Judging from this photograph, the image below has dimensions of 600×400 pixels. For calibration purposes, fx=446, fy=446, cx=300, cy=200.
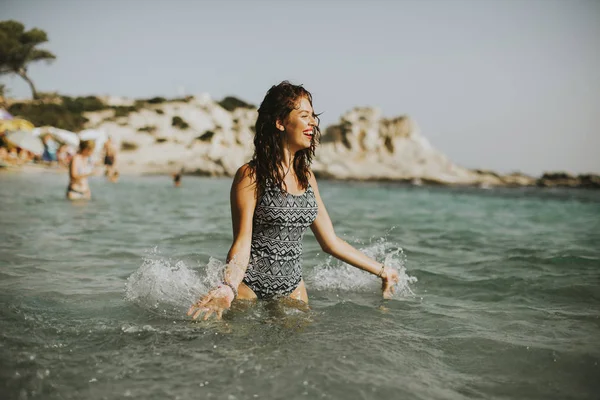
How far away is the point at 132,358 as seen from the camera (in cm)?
261

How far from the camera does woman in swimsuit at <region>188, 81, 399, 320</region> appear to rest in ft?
11.1

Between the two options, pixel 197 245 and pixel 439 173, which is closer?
pixel 197 245

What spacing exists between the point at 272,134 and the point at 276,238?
834 mm

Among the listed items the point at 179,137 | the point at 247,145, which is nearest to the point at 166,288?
the point at 247,145

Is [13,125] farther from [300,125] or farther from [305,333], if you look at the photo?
[305,333]

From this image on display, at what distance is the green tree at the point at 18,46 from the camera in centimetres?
5128

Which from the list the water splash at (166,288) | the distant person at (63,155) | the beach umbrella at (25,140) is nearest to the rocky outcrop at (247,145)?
the distant person at (63,155)

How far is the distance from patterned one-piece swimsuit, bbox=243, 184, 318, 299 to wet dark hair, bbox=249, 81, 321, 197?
99mm

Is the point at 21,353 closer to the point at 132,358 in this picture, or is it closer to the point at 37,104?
the point at 132,358

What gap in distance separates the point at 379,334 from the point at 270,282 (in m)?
0.96

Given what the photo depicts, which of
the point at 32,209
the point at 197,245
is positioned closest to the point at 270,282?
the point at 197,245

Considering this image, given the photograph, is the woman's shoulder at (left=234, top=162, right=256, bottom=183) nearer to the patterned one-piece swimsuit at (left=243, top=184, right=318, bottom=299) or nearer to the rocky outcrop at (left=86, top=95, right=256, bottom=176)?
the patterned one-piece swimsuit at (left=243, top=184, right=318, bottom=299)

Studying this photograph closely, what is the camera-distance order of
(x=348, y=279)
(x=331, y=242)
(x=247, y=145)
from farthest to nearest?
(x=247, y=145) → (x=348, y=279) → (x=331, y=242)

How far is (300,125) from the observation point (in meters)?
3.43
